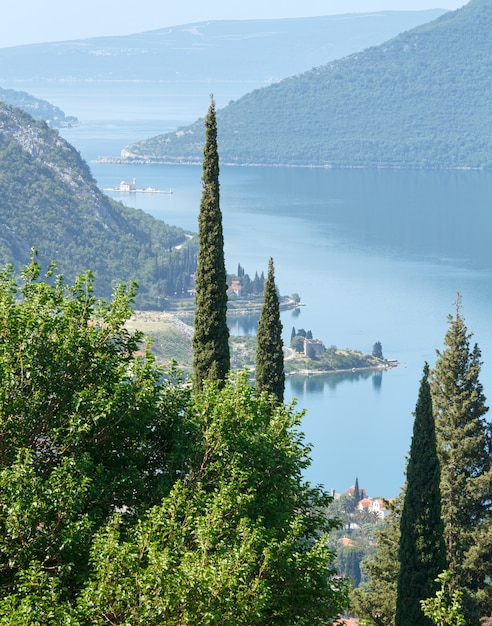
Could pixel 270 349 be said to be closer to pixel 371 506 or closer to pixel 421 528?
pixel 421 528

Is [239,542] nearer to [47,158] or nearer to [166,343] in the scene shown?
[166,343]

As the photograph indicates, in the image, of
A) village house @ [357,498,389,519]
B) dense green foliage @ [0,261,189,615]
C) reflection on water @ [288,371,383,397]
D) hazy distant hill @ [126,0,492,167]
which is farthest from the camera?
hazy distant hill @ [126,0,492,167]

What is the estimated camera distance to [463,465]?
13633 mm

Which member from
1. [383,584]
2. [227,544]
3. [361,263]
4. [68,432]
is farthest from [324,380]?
[227,544]

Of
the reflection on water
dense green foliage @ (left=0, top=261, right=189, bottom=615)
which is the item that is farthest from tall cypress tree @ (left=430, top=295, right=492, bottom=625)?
the reflection on water

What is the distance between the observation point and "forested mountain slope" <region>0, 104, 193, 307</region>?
8638cm

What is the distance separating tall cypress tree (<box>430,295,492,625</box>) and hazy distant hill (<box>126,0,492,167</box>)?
483ft

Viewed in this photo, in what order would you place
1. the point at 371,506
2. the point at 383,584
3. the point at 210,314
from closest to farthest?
the point at 210,314
the point at 383,584
the point at 371,506

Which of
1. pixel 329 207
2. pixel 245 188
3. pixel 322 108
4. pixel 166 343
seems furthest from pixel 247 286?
pixel 322 108

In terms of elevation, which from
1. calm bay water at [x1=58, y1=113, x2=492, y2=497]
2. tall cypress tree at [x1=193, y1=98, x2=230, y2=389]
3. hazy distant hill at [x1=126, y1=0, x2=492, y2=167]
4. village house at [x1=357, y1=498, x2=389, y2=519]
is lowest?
village house at [x1=357, y1=498, x2=389, y2=519]

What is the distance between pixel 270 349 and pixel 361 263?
3062 inches

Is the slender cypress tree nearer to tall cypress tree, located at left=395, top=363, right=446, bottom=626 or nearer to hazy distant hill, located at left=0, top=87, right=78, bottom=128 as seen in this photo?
tall cypress tree, located at left=395, top=363, right=446, bottom=626

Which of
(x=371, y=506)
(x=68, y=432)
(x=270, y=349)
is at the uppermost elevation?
(x=68, y=432)

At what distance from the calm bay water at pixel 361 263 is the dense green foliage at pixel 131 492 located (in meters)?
37.4
